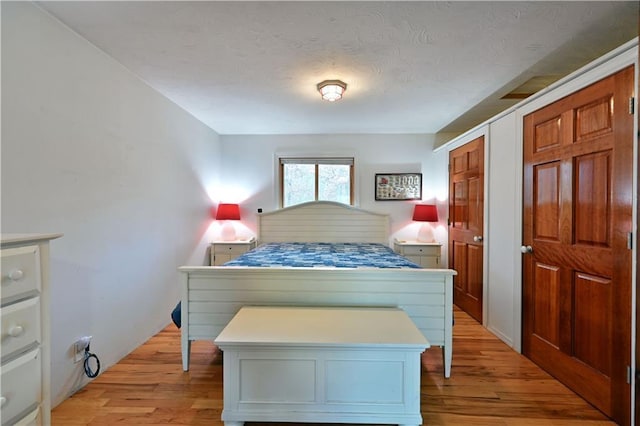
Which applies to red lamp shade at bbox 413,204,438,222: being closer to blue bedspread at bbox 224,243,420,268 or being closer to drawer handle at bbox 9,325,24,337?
blue bedspread at bbox 224,243,420,268

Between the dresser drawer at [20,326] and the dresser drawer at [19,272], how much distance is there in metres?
0.04

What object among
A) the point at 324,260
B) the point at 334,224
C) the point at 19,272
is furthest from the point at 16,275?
the point at 334,224

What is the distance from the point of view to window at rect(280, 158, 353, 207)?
13.7ft

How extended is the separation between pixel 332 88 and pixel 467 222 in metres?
2.03

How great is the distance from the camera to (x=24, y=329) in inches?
42.9

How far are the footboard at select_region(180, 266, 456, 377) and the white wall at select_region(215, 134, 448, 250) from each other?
222 centimetres

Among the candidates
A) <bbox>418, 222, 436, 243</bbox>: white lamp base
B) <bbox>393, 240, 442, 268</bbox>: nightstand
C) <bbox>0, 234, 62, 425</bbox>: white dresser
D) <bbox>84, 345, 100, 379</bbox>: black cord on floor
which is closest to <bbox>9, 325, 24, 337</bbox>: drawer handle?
<bbox>0, 234, 62, 425</bbox>: white dresser

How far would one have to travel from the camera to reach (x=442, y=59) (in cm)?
201

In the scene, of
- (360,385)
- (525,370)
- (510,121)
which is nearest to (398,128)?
(510,121)

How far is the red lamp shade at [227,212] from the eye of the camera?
389 centimetres

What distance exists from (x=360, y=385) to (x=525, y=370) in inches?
54.6

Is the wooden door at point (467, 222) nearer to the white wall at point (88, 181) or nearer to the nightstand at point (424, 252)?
the nightstand at point (424, 252)

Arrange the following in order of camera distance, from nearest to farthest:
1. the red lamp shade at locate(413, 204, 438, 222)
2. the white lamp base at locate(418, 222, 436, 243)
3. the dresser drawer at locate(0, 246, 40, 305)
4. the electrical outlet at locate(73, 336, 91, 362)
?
1. the dresser drawer at locate(0, 246, 40, 305)
2. the electrical outlet at locate(73, 336, 91, 362)
3. the red lamp shade at locate(413, 204, 438, 222)
4. the white lamp base at locate(418, 222, 436, 243)

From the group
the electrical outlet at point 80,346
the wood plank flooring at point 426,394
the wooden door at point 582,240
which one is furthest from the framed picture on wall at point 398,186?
the electrical outlet at point 80,346
